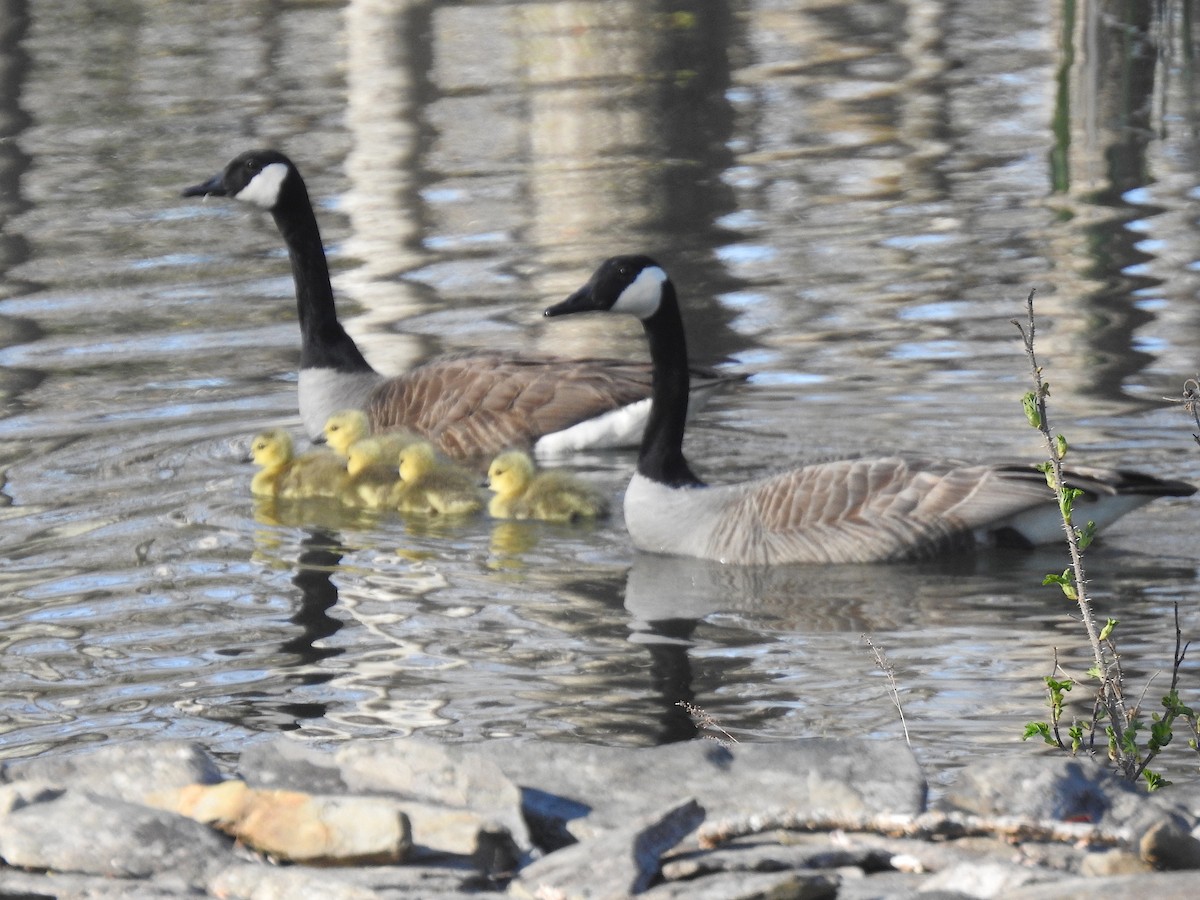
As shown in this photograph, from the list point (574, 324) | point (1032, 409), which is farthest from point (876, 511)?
point (574, 324)

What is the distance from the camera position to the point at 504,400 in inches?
424

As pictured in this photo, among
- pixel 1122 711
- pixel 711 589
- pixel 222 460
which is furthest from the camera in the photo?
pixel 222 460

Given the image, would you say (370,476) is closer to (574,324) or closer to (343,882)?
(574,324)

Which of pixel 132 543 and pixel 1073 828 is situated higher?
pixel 1073 828

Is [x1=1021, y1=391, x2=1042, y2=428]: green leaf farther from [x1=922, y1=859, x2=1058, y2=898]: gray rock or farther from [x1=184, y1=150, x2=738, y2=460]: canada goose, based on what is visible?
[x1=184, y1=150, x2=738, y2=460]: canada goose

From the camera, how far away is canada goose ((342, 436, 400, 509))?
387 inches

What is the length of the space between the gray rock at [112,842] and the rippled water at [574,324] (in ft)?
5.96

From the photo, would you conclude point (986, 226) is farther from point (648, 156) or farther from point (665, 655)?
point (665, 655)

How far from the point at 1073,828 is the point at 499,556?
454 centimetres

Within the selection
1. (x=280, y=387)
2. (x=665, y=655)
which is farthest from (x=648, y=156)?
(x=665, y=655)

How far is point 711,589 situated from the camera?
857 centimetres

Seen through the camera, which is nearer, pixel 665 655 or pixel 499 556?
pixel 665 655

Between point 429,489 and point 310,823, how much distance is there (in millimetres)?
4893

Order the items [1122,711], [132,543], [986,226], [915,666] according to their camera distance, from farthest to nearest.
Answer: [986,226], [132,543], [915,666], [1122,711]
